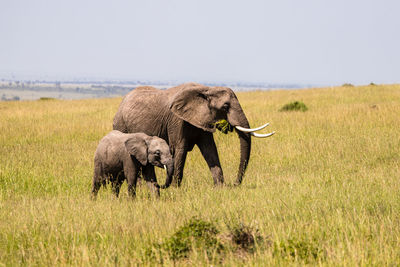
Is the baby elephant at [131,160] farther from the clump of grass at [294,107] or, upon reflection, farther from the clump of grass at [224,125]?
the clump of grass at [294,107]

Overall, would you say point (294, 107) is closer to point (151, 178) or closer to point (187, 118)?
point (187, 118)

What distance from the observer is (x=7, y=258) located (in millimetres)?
5180

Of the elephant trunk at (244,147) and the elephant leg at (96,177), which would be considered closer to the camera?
the elephant leg at (96,177)

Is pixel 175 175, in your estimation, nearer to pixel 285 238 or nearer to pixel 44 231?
pixel 44 231

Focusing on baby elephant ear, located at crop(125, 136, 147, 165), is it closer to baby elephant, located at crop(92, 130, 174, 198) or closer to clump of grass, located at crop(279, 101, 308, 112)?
baby elephant, located at crop(92, 130, 174, 198)

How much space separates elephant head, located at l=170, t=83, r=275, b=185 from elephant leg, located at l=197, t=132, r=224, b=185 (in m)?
0.37

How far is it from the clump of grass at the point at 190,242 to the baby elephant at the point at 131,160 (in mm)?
1745

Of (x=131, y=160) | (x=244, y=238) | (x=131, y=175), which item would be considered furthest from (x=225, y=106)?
(x=244, y=238)

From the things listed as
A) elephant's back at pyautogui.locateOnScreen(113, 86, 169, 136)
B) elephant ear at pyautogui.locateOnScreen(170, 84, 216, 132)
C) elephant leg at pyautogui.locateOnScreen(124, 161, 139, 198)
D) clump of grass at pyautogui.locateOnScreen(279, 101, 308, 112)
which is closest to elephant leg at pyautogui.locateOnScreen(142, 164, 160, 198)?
elephant leg at pyautogui.locateOnScreen(124, 161, 139, 198)

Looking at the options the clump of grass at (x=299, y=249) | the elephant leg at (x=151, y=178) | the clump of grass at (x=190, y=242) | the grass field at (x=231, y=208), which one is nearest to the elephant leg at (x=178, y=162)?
the grass field at (x=231, y=208)

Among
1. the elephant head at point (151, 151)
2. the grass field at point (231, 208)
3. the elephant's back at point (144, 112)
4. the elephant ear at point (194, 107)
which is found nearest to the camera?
the grass field at point (231, 208)

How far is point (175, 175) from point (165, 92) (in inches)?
68.4

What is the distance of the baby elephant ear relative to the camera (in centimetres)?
716

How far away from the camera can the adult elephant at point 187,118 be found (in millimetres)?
8383
